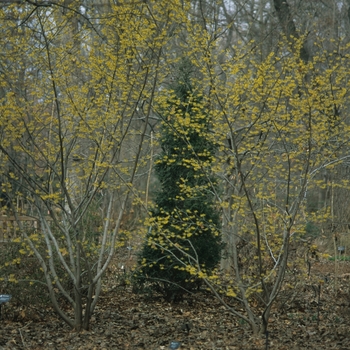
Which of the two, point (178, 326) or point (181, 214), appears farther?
point (181, 214)

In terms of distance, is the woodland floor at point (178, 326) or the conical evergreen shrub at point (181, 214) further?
the conical evergreen shrub at point (181, 214)

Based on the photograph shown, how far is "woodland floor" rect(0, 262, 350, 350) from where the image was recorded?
6.46 metres

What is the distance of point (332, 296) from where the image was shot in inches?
360

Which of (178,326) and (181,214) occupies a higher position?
(181,214)

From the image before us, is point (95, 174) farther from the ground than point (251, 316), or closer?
farther from the ground

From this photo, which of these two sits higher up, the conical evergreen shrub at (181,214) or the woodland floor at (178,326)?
the conical evergreen shrub at (181,214)

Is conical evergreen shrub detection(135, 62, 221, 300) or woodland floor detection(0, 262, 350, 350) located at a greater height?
conical evergreen shrub detection(135, 62, 221, 300)

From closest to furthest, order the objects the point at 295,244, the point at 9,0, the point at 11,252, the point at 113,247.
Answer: the point at 9,0 < the point at 113,247 < the point at 11,252 < the point at 295,244

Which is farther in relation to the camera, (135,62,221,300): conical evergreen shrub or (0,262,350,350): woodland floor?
(135,62,221,300): conical evergreen shrub

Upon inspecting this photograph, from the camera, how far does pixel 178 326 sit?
290 inches

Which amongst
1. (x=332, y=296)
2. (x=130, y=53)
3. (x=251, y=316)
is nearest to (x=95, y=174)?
(x=130, y=53)

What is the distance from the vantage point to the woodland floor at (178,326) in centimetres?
646

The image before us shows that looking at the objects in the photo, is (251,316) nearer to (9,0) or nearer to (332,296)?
(332,296)

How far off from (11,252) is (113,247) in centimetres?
188
